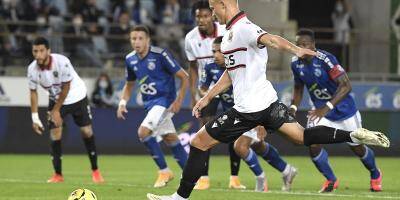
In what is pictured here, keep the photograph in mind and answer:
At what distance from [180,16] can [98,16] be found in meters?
2.51

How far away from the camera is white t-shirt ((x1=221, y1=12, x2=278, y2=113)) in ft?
34.4

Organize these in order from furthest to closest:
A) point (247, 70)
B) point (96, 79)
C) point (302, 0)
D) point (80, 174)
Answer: point (302, 0) → point (96, 79) → point (80, 174) → point (247, 70)

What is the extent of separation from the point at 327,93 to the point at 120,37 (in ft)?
46.0

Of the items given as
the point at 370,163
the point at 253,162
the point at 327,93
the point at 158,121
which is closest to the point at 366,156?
the point at 370,163

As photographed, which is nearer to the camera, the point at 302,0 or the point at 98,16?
the point at 98,16

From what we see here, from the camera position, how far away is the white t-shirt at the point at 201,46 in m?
14.7

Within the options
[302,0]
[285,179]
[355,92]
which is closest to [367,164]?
[285,179]

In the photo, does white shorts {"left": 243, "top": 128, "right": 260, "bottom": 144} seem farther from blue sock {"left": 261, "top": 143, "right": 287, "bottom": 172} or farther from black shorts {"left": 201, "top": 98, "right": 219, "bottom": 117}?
black shorts {"left": 201, "top": 98, "right": 219, "bottom": 117}

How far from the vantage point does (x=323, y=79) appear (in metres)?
14.1

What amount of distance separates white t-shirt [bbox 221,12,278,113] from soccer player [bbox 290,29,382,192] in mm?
3005

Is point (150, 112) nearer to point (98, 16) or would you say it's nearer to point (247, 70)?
point (247, 70)

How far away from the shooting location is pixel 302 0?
114ft

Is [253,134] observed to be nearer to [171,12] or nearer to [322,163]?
[322,163]

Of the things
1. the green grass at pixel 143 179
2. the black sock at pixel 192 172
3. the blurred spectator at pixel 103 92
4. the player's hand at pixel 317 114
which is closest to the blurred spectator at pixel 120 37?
the blurred spectator at pixel 103 92
